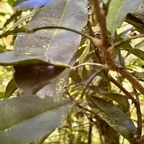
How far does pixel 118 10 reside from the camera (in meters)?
0.72

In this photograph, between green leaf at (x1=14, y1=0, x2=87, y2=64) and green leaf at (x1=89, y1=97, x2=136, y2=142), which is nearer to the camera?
green leaf at (x1=14, y1=0, x2=87, y2=64)

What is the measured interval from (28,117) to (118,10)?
0.29 m

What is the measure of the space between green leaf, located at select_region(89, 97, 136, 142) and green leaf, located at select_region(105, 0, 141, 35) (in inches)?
6.7

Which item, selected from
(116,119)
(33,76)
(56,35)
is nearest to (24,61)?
(33,76)

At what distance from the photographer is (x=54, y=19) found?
727 millimetres

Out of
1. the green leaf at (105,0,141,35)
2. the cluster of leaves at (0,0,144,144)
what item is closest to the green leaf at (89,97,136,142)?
the cluster of leaves at (0,0,144,144)

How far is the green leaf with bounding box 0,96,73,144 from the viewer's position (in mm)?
518

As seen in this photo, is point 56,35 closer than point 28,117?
No

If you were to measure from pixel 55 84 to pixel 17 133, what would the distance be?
6.0 inches

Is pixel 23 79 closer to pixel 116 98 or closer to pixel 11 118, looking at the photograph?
pixel 11 118

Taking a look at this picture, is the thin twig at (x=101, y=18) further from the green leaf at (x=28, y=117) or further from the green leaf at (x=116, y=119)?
the green leaf at (x=116, y=119)

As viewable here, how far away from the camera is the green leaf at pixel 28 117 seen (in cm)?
52

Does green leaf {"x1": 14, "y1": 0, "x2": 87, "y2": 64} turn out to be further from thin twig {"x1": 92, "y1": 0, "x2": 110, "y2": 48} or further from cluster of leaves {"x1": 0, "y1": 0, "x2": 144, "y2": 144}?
thin twig {"x1": 92, "y1": 0, "x2": 110, "y2": 48}

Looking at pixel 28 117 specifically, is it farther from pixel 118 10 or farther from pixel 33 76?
pixel 118 10
